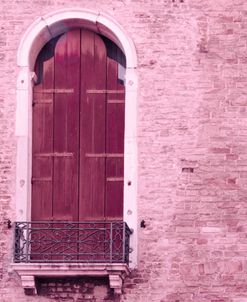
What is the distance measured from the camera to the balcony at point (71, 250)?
65.5 feet

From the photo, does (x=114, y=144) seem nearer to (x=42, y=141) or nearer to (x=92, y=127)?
(x=92, y=127)

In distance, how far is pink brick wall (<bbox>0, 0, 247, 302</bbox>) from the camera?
20312mm

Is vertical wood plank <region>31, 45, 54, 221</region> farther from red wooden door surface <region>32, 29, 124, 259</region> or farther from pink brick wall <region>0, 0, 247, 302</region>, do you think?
pink brick wall <region>0, 0, 247, 302</region>

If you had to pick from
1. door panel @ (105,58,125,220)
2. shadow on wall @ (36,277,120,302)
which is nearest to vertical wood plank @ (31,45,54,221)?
door panel @ (105,58,125,220)

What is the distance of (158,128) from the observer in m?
20.6

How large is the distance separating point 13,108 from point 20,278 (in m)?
2.36

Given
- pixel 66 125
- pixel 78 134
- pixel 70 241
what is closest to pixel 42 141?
pixel 66 125

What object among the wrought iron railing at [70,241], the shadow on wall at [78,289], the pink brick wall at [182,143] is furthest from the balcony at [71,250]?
the pink brick wall at [182,143]

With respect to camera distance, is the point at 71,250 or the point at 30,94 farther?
the point at 30,94

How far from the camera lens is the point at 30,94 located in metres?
20.9

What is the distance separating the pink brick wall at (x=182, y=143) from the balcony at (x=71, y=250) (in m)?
0.29

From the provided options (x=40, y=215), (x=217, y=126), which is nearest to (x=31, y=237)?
(x=40, y=215)

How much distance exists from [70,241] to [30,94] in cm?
218

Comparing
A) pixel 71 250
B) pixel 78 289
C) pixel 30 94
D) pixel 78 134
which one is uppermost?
pixel 30 94
